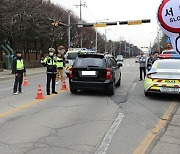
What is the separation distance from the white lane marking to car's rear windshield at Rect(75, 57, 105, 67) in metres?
4.16

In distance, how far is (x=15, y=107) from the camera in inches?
375

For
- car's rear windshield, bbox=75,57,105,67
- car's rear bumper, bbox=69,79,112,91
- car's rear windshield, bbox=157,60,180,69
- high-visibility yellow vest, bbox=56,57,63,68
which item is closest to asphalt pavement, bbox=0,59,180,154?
car's rear bumper, bbox=69,79,112,91

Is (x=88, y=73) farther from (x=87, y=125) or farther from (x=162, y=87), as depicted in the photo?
(x=87, y=125)

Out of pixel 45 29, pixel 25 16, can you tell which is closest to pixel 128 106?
pixel 25 16

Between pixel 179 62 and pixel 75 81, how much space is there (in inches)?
154

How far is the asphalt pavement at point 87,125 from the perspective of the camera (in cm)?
564

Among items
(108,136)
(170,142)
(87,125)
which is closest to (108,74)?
(87,125)

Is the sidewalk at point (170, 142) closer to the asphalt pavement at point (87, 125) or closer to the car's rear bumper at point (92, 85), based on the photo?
the asphalt pavement at point (87, 125)

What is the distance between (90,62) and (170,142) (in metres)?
6.74

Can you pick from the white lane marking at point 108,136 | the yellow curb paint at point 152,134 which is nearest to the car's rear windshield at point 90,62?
the yellow curb paint at point 152,134

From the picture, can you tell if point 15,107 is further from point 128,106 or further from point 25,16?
point 25,16

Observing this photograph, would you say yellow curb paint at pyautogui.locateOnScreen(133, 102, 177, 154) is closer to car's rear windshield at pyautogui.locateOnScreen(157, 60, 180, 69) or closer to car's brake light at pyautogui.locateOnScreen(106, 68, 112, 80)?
car's rear windshield at pyautogui.locateOnScreen(157, 60, 180, 69)

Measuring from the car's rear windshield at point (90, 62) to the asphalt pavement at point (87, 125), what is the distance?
54.8 inches

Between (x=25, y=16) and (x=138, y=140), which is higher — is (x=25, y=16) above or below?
above
